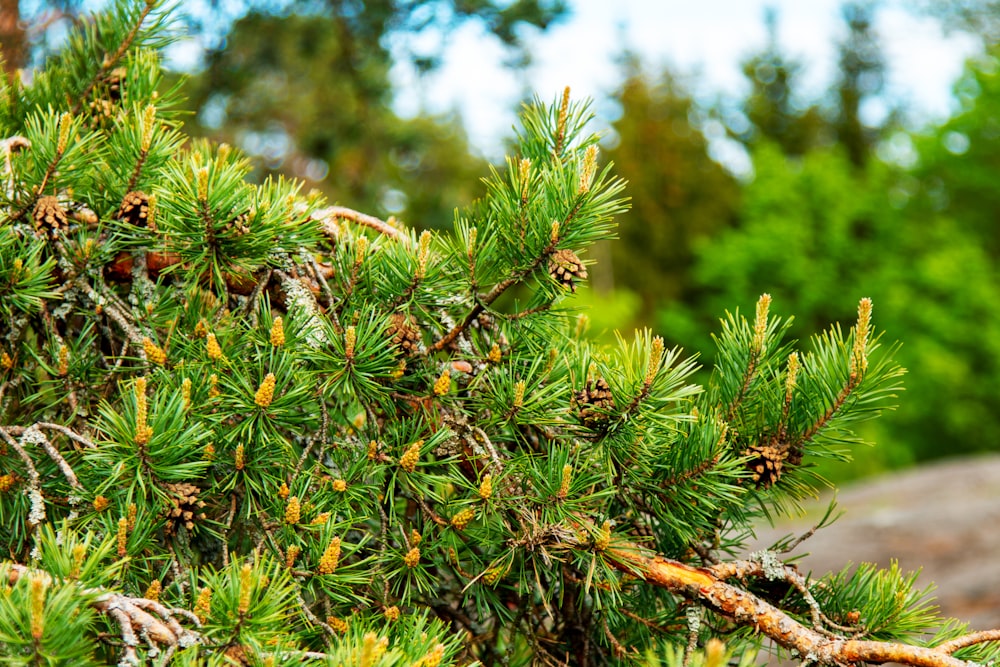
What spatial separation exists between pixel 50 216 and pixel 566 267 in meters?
0.74

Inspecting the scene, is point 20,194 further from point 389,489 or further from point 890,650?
point 890,650

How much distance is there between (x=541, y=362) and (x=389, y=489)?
0.30 meters

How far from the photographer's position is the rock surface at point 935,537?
6.66m

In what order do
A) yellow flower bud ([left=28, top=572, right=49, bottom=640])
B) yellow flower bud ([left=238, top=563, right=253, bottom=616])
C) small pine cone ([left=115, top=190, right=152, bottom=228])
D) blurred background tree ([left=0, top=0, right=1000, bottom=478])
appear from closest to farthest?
yellow flower bud ([left=28, top=572, right=49, bottom=640]), yellow flower bud ([left=238, top=563, right=253, bottom=616]), small pine cone ([left=115, top=190, right=152, bottom=228]), blurred background tree ([left=0, top=0, right=1000, bottom=478])

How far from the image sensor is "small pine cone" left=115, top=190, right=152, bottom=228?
48.5 inches

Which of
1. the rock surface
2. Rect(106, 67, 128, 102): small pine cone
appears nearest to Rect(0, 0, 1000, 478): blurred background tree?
the rock surface

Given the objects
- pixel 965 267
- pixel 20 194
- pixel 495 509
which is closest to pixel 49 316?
pixel 20 194

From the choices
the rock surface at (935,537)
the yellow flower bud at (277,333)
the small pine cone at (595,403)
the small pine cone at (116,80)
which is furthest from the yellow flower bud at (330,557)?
the rock surface at (935,537)

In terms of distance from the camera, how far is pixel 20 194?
48.6 inches

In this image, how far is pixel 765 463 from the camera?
124cm

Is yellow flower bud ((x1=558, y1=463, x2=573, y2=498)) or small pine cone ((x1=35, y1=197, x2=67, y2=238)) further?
small pine cone ((x1=35, y1=197, x2=67, y2=238))

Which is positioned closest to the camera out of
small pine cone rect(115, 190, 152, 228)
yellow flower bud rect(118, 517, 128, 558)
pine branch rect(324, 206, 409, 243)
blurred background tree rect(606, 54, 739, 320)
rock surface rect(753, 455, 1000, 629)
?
yellow flower bud rect(118, 517, 128, 558)

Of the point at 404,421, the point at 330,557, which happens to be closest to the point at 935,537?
the point at 404,421

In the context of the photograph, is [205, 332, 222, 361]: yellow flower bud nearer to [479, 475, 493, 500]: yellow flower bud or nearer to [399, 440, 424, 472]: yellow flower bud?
[399, 440, 424, 472]: yellow flower bud
